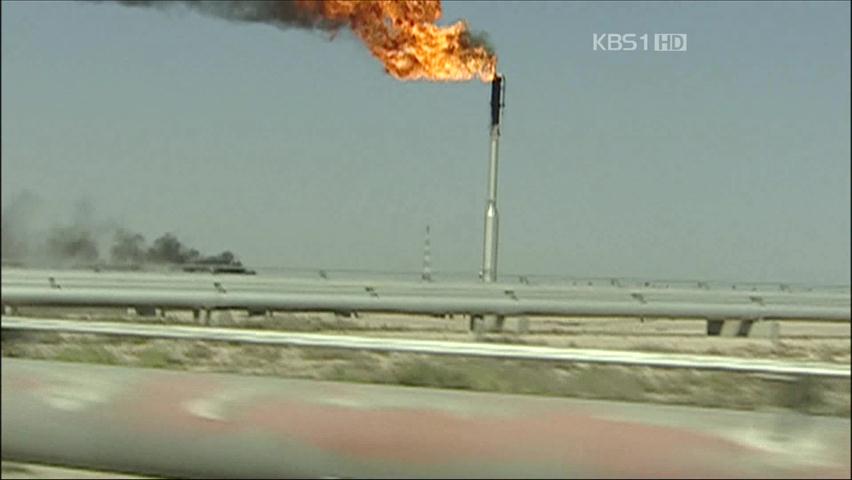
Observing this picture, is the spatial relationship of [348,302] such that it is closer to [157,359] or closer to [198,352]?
[198,352]

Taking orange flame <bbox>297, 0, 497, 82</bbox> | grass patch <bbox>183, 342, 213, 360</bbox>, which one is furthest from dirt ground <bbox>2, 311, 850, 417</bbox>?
orange flame <bbox>297, 0, 497, 82</bbox>

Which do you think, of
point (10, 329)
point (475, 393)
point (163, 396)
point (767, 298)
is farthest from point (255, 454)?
point (767, 298)

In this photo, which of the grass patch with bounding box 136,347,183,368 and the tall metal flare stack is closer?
the tall metal flare stack

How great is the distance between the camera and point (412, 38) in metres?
4.40

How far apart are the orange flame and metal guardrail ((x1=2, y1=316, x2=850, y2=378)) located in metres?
1.06

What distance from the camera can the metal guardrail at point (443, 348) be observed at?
12.5ft

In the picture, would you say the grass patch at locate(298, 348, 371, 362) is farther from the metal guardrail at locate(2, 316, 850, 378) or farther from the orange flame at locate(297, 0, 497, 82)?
the orange flame at locate(297, 0, 497, 82)

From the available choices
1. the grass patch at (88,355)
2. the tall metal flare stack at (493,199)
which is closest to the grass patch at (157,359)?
the grass patch at (88,355)

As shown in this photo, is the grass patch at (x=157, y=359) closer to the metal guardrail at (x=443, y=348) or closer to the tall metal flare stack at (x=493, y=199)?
the metal guardrail at (x=443, y=348)

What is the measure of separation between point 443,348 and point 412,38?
1318mm

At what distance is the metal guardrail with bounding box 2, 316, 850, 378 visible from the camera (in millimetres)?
3812

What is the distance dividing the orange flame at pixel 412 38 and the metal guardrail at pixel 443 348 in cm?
106

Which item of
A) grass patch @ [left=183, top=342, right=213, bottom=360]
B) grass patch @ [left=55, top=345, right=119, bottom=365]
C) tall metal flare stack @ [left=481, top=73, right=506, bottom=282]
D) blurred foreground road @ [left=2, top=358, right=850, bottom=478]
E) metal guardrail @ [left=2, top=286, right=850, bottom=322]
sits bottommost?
blurred foreground road @ [left=2, top=358, right=850, bottom=478]

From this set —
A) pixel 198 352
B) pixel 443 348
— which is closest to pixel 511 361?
pixel 443 348
